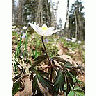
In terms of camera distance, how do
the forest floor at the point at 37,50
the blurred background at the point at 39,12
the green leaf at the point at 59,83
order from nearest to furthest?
the green leaf at the point at 59,83 < the forest floor at the point at 37,50 < the blurred background at the point at 39,12

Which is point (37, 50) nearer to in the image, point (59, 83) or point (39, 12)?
point (39, 12)

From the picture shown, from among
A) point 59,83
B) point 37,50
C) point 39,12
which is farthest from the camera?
point 39,12

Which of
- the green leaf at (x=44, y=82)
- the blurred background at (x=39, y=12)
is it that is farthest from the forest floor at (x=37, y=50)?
the blurred background at (x=39, y=12)

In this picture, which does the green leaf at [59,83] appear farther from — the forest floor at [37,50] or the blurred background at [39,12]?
the blurred background at [39,12]

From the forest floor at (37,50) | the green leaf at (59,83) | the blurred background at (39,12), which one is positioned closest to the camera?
the green leaf at (59,83)

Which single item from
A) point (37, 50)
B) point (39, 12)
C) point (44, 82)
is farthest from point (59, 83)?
point (39, 12)

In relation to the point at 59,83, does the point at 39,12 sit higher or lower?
higher

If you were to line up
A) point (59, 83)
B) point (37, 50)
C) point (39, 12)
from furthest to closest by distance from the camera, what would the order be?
1. point (39, 12)
2. point (37, 50)
3. point (59, 83)
